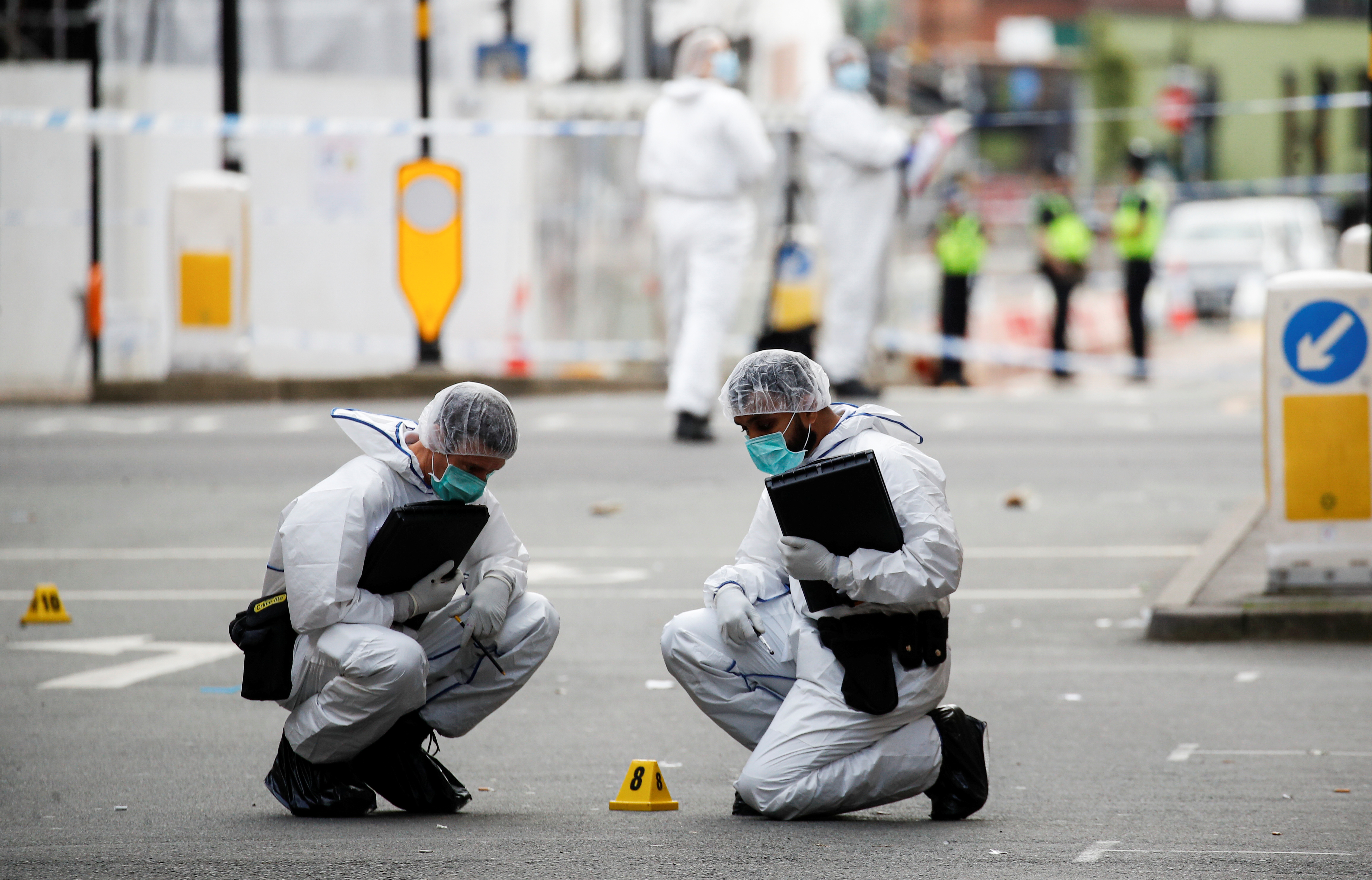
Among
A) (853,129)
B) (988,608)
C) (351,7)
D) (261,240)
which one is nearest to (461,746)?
(988,608)

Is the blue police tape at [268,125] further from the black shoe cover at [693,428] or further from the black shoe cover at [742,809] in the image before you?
the black shoe cover at [742,809]

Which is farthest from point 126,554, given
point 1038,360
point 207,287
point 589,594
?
point 1038,360

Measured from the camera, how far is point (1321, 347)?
743cm

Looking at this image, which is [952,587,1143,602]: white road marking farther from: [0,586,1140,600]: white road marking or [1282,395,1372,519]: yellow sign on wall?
[1282,395,1372,519]: yellow sign on wall

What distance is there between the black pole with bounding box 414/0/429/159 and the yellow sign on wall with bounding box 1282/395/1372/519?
10.1 meters

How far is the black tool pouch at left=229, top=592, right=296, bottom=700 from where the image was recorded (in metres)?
4.96

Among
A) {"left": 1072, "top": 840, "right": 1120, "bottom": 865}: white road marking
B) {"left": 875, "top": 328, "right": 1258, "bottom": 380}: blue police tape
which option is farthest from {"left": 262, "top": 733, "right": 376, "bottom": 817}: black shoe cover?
{"left": 875, "top": 328, "right": 1258, "bottom": 380}: blue police tape

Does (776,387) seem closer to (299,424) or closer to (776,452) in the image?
(776,452)

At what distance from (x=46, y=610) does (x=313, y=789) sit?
3.45 m

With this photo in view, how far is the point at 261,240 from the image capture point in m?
21.5

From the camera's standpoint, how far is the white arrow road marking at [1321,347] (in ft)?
24.3

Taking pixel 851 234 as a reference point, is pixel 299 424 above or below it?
below

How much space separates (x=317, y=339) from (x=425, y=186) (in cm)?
532

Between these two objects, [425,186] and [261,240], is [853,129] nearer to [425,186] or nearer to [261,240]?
[425,186]
